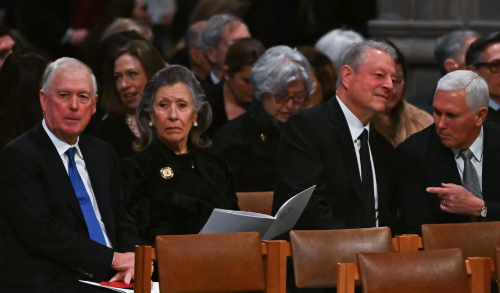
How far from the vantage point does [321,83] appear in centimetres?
640

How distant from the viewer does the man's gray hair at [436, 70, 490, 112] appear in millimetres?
4594

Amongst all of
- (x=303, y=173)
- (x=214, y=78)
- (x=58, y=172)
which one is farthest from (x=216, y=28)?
(x=58, y=172)

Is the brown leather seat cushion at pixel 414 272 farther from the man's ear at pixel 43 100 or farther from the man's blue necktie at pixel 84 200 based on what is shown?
the man's ear at pixel 43 100

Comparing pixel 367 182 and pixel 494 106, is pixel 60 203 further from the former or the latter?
pixel 494 106

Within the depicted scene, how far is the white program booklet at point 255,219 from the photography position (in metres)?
4.18

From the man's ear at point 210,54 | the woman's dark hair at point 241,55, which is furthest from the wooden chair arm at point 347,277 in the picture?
the man's ear at point 210,54

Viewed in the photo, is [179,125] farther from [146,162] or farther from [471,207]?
[471,207]

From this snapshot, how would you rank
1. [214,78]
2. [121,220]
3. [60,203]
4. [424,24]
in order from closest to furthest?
[60,203] → [121,220] → [214,78] → [424,24]

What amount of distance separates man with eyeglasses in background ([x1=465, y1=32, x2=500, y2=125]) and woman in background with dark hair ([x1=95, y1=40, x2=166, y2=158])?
1971 mm

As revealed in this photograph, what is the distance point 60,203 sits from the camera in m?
4.16

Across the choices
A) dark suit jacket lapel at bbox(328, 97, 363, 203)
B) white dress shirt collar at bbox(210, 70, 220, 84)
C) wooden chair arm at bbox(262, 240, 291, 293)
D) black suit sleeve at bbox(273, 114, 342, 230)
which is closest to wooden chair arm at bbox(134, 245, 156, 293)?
wooden chair arm at bbox(262, 240, 291, 293)

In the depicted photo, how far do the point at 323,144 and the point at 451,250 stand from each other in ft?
3.44

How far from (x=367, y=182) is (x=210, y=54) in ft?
8.92

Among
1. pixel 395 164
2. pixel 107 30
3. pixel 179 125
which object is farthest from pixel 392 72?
pixel 107 30
